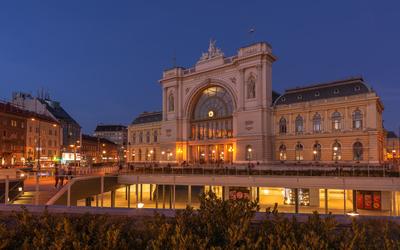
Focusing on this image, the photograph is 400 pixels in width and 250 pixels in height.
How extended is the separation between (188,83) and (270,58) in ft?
80.4

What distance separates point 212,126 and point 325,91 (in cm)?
2906

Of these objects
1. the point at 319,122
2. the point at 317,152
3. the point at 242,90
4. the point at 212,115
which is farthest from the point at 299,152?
the point at 212,115

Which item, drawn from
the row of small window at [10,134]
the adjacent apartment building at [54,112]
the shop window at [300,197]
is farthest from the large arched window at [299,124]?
the row of small window at [10,134]

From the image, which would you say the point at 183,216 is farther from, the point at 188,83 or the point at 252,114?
the point at 188,83

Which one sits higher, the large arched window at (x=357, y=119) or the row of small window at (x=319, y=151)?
the large arched window at (x=357, y=119)

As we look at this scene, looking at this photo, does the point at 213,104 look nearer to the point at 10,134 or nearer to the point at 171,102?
the point at 171,102

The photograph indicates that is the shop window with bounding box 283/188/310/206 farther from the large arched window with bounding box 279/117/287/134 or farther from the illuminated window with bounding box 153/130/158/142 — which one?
the illuminated window with bounding box 153/130/158/142

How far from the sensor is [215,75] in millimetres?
79375

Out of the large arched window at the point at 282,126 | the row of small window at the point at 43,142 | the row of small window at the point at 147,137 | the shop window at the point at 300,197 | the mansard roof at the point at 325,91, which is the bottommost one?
the shop window at the point at 300,197

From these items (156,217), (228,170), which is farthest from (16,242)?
(228,170)

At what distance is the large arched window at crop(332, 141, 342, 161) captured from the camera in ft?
203

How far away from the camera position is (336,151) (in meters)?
62.2

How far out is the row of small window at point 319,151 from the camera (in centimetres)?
5964

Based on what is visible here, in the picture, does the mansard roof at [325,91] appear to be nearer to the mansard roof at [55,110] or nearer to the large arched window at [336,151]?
the large arched window at [336,151]
